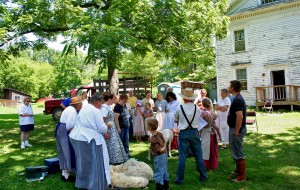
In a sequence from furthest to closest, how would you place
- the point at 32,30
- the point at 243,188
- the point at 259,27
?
the point at 259,27
the point at 32,30
the point at 243,188

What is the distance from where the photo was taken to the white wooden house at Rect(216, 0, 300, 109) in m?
19.5

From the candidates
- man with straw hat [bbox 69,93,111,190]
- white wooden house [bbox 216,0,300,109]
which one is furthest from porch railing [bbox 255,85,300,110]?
man with straw hat [bbox 69,93,111,190]

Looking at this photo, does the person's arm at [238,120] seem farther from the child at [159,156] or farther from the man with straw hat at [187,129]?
the child at [159,156]

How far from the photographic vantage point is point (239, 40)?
874 inches

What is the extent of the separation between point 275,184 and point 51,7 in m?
8.76

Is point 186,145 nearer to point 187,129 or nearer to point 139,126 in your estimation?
point 187,129

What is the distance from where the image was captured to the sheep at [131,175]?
218 inches

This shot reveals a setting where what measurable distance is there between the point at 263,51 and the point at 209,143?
16473 millimetres

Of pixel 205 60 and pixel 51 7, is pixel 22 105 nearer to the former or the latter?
pixel 51 7

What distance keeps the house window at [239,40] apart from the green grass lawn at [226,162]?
11.2m

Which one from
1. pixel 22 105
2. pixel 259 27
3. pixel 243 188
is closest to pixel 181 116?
pixel 243 188

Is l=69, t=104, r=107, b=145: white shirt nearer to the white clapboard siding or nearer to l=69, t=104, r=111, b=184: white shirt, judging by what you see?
l=69, t=104, r=111, b=184: white shirt

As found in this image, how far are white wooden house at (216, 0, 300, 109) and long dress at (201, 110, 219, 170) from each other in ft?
44.7

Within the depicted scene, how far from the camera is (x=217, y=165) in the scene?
670cm
